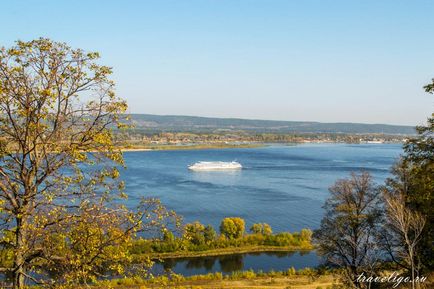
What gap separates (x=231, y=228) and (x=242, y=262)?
428 cm

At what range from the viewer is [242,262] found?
3381 cm

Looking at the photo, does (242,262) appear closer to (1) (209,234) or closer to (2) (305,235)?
(1) (209,234)

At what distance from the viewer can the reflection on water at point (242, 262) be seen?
105 ft

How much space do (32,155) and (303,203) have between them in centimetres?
4864

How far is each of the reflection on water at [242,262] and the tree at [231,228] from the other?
257 cm

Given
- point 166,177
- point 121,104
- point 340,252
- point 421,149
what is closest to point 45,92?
point 121,104

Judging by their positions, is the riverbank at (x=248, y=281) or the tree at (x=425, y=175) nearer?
the tree at (x=425, y=175)

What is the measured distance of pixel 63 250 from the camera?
6.35 meters

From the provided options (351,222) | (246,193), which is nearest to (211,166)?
(246,193)

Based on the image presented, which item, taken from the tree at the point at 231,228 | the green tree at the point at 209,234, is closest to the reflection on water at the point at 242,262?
the green tree at the point at 209,234

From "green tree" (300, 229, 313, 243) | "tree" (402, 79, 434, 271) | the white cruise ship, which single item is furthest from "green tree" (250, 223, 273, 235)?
the white cruise ship

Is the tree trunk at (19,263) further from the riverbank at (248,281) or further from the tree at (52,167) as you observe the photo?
the riverbank at (248,281)

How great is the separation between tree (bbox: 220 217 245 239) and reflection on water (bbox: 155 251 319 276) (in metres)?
2.57

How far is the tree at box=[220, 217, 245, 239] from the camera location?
3753cm
